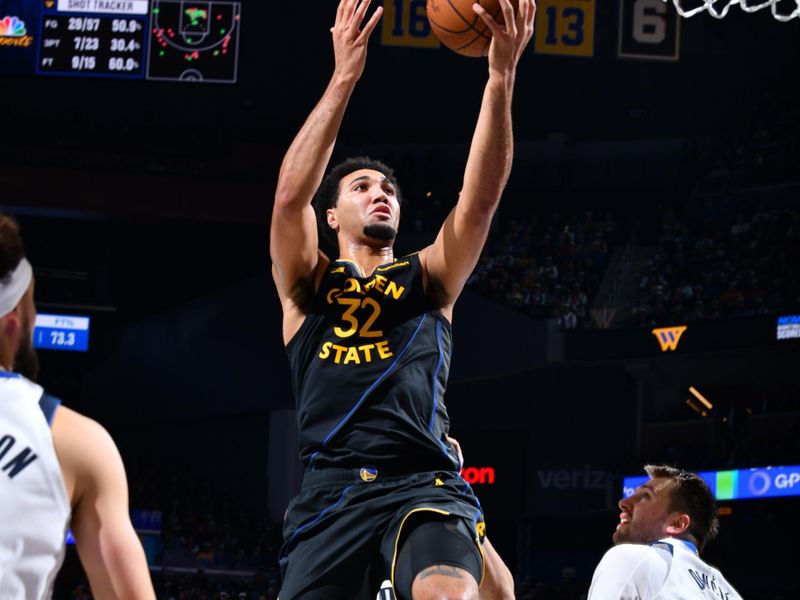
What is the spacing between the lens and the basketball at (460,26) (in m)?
4.82

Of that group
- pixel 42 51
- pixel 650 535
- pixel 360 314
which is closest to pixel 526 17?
pixel 360 314

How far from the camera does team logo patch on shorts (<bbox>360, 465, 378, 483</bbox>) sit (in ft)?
13.2

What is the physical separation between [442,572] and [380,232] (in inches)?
57.9

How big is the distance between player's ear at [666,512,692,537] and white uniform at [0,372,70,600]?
3.57m

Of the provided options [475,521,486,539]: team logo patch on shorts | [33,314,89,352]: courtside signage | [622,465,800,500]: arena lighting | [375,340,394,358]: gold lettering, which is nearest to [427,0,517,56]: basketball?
[375,340,394,358]: gold lettering

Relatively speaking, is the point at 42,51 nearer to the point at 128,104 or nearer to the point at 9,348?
the point at 128,104

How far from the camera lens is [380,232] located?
459cm

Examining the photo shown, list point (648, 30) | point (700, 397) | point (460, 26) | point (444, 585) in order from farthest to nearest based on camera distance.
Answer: point (700, 397) < point (648, 30) < point (460, 26) < point (444, 585)

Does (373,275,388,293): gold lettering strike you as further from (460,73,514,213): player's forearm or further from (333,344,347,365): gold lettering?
(460,73,514,213): player's forearm

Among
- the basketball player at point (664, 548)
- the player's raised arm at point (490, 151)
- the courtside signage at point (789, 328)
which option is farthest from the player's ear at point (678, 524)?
the courtside signage at point (789, 328)

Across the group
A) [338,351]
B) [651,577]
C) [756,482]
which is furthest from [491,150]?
[756,482]

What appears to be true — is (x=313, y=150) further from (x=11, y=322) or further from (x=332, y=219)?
(x=11, y=322)

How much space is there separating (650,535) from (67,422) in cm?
360

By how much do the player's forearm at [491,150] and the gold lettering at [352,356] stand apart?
0.67 metres
